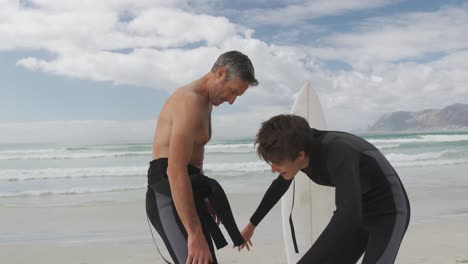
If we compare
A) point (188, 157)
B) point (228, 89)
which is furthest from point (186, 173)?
point (228, 89)

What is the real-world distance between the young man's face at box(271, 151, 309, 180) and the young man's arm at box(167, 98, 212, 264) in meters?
0.36

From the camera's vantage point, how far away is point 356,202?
193cm

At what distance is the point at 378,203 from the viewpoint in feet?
7.11

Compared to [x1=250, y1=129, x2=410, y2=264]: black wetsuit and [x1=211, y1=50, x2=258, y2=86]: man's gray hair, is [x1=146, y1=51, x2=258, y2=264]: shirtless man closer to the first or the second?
[x1=211, y1=50, x2=258, y2=86]: man's gray hair

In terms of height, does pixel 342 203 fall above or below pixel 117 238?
above

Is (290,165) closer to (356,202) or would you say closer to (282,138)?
(282,138)

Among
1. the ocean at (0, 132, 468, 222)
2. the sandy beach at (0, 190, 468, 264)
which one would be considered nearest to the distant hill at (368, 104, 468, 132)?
the ocean at (0, 132, 468, 222)

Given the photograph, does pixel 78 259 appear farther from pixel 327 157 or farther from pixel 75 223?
pixel 327 157

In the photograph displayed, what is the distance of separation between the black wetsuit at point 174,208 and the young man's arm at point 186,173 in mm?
80

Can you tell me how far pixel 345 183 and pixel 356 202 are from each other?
9cm

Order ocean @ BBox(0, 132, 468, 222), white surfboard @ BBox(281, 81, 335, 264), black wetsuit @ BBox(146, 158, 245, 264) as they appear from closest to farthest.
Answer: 1. black wetsuit @ BBox(146, 158, 245, 264)
2. white surfboard @ BBox(281, 81, 335, 264)
3. ocean @ BBox(0, 132, 468, 222)

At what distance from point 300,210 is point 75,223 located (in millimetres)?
3913

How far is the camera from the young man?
194 cm

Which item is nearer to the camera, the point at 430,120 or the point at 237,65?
the point at 237,65
